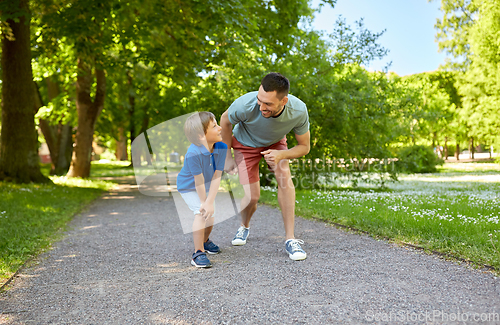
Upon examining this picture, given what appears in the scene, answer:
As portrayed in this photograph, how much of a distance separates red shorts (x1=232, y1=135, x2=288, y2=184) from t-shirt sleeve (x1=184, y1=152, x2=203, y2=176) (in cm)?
77

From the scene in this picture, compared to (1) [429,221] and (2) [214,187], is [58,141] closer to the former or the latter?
(2) [214,187]

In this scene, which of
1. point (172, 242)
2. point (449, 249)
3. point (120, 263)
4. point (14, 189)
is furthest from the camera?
point (14, 189)

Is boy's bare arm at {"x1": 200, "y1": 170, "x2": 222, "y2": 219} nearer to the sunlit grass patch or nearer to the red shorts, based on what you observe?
the red shorts

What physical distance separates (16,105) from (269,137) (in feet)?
32.1

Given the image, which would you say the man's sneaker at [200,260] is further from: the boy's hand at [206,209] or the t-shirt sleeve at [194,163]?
the t-shirt sleeve at [194,163]

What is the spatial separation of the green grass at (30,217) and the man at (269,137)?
2.57 meters

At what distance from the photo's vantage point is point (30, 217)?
22.5ft

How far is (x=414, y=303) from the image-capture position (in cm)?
279

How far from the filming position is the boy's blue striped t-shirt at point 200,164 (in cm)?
405

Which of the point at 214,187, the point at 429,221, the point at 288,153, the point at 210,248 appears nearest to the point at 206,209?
the point at 214,187

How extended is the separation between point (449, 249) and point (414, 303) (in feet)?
4.92

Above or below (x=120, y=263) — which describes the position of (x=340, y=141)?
above

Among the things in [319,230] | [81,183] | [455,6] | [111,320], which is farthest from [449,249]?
[455,6]

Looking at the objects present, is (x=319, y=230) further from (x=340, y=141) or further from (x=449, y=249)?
(x=340, y=141)
